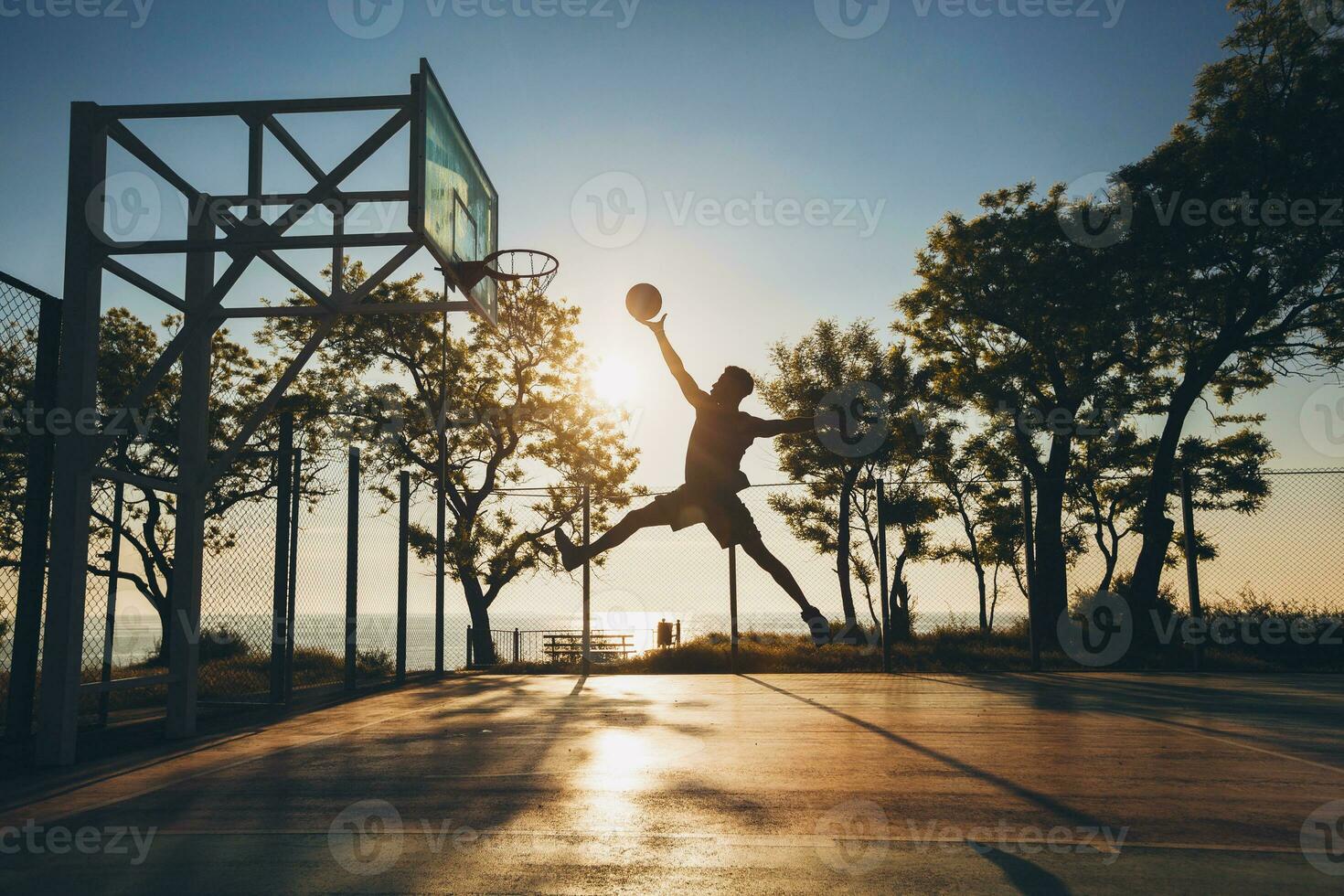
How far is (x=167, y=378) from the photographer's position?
19.2 metres

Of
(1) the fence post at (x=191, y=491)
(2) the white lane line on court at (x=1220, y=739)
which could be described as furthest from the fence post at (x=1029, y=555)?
(1) the fence post at (x=191, y=491)

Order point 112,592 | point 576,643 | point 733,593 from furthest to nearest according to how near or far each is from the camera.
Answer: point 576,643 → point 733,593 → point 112,592

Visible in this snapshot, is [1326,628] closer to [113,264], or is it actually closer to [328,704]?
[328,704]

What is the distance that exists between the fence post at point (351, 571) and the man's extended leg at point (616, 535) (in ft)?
17.6

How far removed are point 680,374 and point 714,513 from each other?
93cm

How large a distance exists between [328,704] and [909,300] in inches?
765

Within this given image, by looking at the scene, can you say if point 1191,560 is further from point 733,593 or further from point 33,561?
point 33,561

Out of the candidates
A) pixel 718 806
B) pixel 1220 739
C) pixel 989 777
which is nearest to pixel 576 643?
pixel 1220 739

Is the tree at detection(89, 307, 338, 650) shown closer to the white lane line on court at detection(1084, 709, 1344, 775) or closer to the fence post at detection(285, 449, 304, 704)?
the fence post at detection(285, 449, 304, 704)

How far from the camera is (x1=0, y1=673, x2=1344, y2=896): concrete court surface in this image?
3.26 metres

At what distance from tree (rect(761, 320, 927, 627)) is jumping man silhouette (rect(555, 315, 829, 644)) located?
1908 cm

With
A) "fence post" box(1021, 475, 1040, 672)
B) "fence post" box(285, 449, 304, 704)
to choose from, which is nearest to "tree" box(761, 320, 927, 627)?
"fence post" box(1021, 475, 1040, 672)

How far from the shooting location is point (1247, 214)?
16.7m

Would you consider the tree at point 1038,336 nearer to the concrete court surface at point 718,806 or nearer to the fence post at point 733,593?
the fence post at point 733,593
